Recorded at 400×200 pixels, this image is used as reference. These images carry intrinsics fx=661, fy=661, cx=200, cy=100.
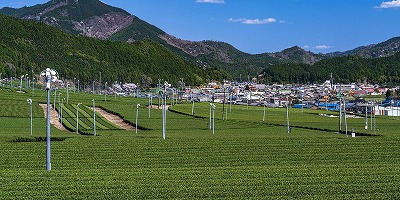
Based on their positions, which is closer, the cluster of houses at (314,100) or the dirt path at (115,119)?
the dirt path at (115,119)

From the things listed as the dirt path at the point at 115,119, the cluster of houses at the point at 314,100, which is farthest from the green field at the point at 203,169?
the cluster of houses at the point at 314,100

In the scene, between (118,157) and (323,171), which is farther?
(118,157)

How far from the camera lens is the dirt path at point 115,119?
65900 mm

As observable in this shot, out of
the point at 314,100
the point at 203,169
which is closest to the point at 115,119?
the point at 203,169

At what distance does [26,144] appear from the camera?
3772cm

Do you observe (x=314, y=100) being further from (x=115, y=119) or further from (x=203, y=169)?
(x=203, y=169)

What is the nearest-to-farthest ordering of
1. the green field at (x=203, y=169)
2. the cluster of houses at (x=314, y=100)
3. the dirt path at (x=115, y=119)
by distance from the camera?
the green field at (x=203, y=169), the dirt path at (x=115, y=119), the cluster of houses at (x=314, y=100)

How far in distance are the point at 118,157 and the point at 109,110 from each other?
170 ft

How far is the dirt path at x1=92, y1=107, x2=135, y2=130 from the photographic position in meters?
65.9

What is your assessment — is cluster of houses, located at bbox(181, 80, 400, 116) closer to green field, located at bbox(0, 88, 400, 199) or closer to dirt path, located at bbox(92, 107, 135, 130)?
dirt path, located at bbox(92, 107, 135, 130)

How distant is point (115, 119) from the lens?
242 feet

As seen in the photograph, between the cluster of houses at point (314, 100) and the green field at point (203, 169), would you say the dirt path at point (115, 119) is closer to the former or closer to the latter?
the cluster of houses at point (314, 100)

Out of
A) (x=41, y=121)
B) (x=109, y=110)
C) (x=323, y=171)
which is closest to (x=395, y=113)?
(x=109, y=110)

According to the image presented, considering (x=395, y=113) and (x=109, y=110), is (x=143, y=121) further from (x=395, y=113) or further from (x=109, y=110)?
(x=395, y=113)
